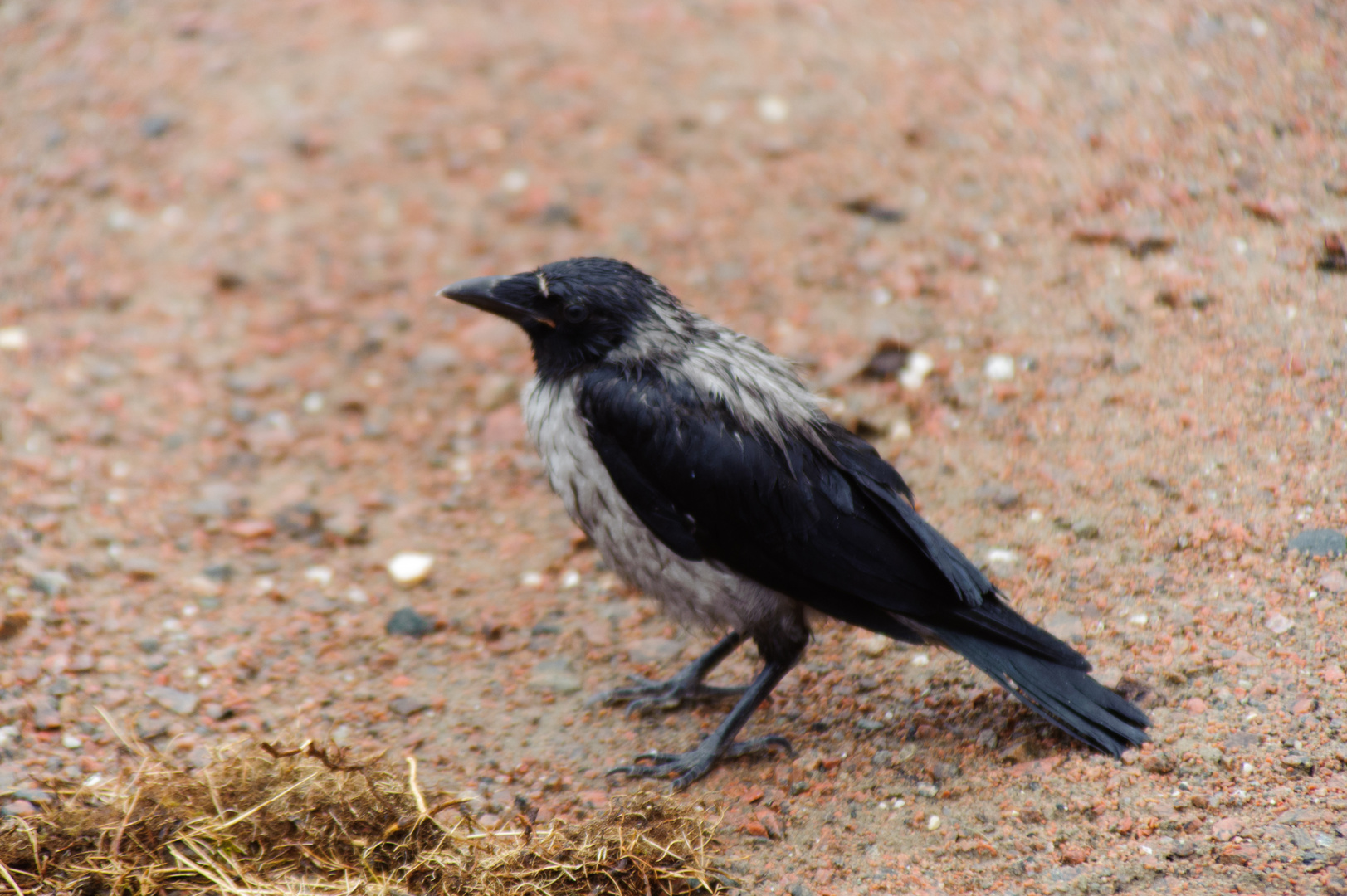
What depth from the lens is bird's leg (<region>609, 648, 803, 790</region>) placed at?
144 inches

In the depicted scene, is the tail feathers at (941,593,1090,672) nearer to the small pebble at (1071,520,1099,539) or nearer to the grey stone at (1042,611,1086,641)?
the grey stone at (1042,611,1086,641)

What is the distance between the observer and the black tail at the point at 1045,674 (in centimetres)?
324

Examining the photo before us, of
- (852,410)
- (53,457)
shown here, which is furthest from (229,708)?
(852,410)

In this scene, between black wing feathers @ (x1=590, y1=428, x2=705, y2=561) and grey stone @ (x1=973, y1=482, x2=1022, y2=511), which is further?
grey stone @ (x1=973, y1=482, x2=1022, y2=511)

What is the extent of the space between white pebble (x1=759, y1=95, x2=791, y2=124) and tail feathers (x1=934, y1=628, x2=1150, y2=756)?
3.60 metres

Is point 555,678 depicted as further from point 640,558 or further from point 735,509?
point 735,509

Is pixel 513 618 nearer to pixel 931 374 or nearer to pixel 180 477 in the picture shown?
pixel 180 477

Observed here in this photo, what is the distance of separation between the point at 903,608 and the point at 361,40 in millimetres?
5000

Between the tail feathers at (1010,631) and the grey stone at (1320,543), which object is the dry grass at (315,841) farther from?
the grey stone at (1320,543)

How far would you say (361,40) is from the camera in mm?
6824

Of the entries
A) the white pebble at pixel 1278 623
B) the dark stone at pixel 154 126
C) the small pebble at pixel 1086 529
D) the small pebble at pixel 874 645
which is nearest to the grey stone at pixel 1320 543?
the white pebble at pixel 1278 623

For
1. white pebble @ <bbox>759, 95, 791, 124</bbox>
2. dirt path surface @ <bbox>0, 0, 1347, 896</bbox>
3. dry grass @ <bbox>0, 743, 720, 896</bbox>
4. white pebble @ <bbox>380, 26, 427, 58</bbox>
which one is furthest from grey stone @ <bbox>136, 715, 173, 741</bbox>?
white pebble @ <bbox>380, 26, 427, 58</bbox>

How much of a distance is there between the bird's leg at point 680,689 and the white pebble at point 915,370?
1.45 meters

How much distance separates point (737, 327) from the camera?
17.5 ft
